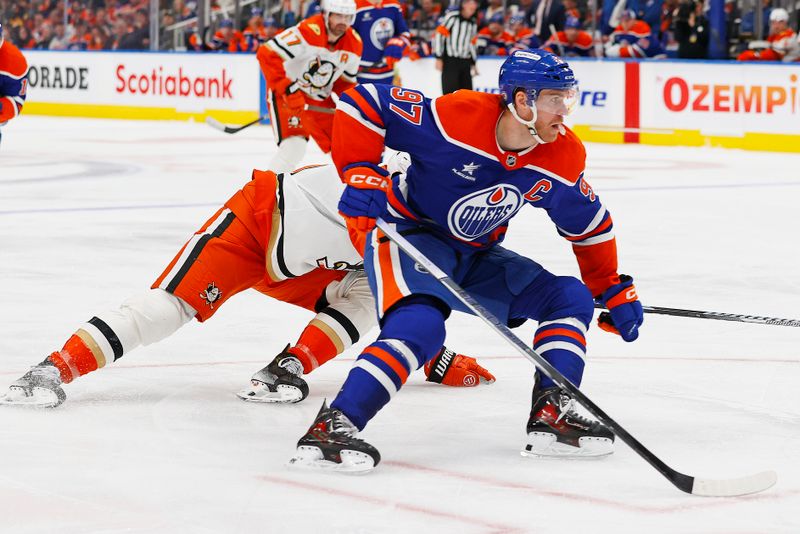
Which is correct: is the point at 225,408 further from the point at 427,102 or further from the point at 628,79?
the point at 628,79

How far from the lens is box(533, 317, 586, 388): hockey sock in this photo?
2.78m

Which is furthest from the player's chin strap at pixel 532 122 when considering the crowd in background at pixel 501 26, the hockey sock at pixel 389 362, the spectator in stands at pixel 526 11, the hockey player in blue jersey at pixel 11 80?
the spectator in stands at pixel 526 11

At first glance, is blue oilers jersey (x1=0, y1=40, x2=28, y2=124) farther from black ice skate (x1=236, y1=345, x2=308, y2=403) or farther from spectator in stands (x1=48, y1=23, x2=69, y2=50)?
spectator in stands (x1=48, y1=23, x2=69, y2=50)

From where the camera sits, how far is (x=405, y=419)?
3.10 metres

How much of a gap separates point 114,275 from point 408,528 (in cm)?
304

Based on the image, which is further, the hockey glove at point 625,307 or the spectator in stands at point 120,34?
the spectator in stands at point 120,34

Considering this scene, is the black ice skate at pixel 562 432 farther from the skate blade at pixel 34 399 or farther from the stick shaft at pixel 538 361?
the skate blade at pixel 34 399

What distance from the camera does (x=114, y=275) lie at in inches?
201

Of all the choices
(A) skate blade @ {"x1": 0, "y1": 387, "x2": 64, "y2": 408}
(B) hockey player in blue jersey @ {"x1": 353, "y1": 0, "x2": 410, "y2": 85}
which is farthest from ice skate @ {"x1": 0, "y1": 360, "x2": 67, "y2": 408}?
(B) hockey player in blue jersey @ {"x1": 353, "y1": 0, "x2": 410, "y2": 85}

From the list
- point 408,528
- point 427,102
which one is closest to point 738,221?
point 427,102

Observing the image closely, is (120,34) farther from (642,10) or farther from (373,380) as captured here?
(373,380)

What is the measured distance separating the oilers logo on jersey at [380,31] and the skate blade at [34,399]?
7707mm

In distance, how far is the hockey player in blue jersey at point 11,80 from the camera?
22.6ft

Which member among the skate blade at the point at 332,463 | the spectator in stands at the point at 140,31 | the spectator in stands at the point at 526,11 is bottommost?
the spectator in stands at the point at 140,31
